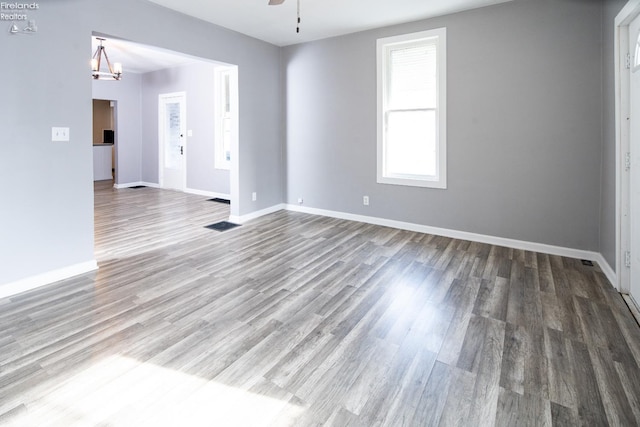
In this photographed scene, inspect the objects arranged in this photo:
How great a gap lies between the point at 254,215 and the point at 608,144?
4536mm

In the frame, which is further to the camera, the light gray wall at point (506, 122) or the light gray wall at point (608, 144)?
the light gray wall at point (506, 122)

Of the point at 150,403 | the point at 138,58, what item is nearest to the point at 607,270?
the point at 150,403

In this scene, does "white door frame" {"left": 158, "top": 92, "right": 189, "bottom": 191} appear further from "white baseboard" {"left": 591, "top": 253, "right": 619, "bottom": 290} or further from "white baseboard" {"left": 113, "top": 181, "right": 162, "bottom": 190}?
"white baseboard" {"left": 591, "top": 253, "right": 619, "bottom": 290}

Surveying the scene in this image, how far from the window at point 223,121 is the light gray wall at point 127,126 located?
113 inches

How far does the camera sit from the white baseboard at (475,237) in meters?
3.76

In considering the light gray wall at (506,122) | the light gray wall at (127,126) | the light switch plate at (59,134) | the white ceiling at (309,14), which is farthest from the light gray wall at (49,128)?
the light gray wall at (127,126)

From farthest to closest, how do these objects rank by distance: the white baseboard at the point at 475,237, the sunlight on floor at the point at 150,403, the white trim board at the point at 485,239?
1. the white baseboard at the point at 475,237
2. the white trim board at the point at 485,239
3. the sunlight on floor at the point at 150,403

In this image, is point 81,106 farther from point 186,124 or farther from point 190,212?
point 186,124

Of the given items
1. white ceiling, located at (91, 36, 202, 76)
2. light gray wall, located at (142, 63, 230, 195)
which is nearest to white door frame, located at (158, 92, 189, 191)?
light gray wall, located at (142, 63, 230, 195)

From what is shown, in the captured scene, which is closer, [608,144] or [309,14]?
[608,144]

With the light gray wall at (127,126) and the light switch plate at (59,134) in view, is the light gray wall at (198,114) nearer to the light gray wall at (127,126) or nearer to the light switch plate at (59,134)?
the light gray wall at (127,126)

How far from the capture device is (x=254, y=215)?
5.66 meters

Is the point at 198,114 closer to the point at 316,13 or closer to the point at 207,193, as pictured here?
the point at 207,193

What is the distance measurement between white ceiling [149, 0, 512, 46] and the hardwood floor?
2.86 meters
